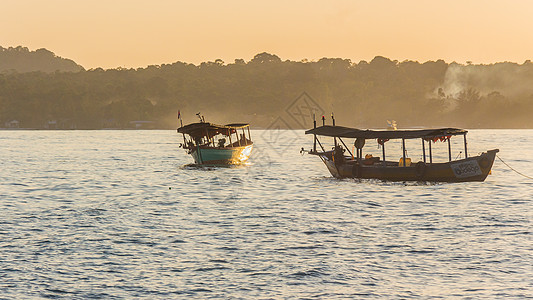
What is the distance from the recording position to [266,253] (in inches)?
976

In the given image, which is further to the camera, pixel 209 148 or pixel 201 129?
pixel 209 148

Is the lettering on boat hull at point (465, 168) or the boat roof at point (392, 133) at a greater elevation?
the boat roof at point (392, 133)

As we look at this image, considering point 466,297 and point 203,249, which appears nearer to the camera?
point 466,297

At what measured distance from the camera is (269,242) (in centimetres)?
2702

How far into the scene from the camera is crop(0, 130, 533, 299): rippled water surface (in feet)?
66.8

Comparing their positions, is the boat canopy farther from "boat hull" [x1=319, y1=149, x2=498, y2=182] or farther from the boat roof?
"boat hull" [x1=319, y1=149, x2=498, y2=182]

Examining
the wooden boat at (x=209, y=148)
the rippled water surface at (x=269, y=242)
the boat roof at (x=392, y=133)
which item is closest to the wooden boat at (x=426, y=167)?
the boat roof at (x=392, y=133)

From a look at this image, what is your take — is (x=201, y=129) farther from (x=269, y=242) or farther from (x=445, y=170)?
(x=269, y=242)

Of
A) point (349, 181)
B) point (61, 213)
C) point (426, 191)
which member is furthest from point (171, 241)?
point (349, 181)

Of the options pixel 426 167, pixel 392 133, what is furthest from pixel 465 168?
pixel 392 133

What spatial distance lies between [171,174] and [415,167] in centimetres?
2612

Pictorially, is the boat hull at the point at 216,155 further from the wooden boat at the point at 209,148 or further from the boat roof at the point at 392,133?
the boat roof at the point at 392,133

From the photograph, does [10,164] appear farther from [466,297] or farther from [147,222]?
[466,297]

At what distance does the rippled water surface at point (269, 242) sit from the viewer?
2038cm
